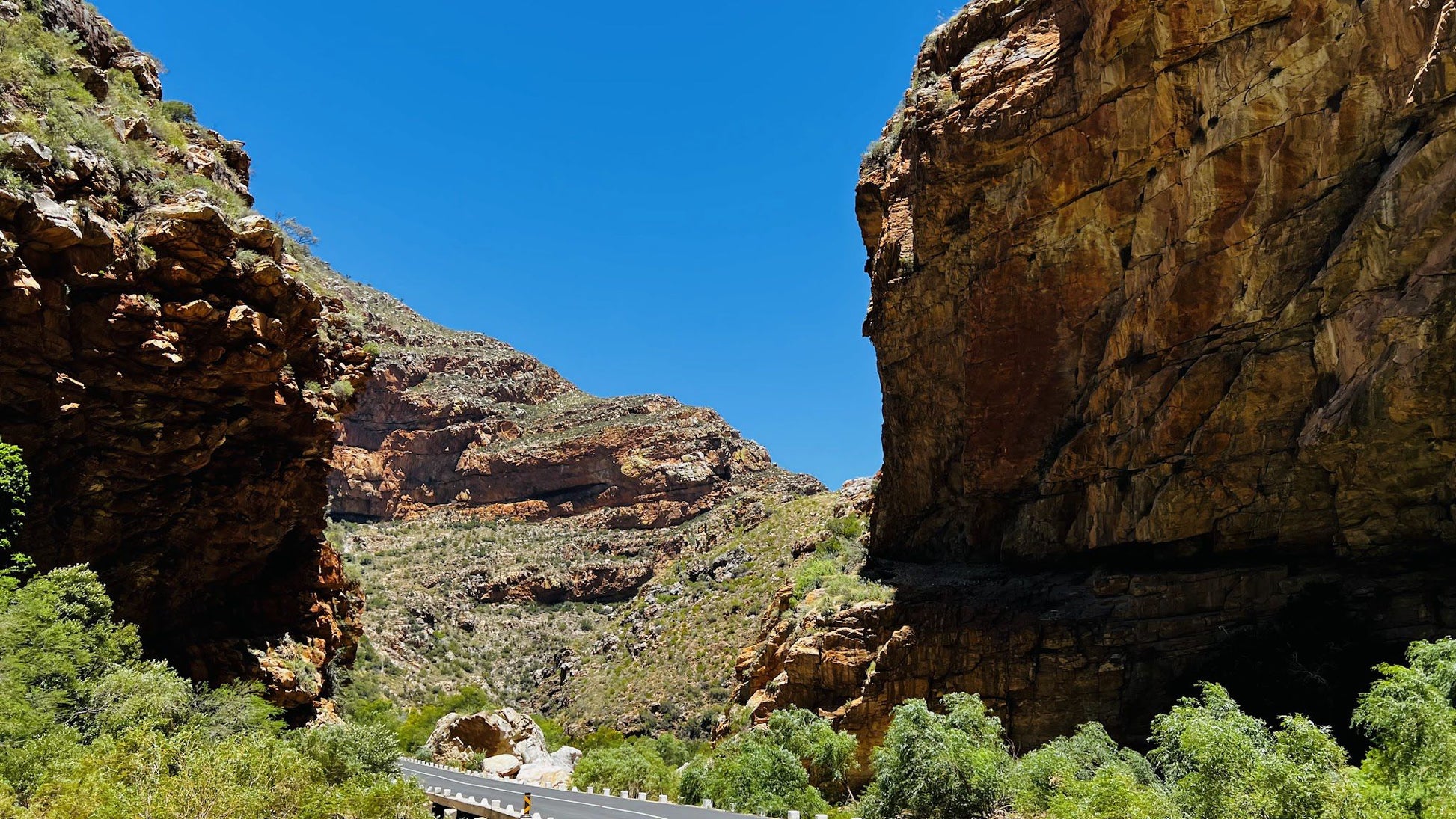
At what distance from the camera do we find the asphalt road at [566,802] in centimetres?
1869

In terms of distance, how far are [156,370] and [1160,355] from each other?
26841 mm

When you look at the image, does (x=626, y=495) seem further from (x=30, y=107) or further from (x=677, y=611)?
(x=30, y=107)

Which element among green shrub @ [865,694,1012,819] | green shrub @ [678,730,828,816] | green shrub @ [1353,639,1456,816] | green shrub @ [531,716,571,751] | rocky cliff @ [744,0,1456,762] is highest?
rocky cliff @ [744,0,1456,762]

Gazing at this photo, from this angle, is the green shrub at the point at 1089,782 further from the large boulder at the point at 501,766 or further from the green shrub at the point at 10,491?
the large boulder at the point at 501,766

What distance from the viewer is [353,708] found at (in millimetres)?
38750

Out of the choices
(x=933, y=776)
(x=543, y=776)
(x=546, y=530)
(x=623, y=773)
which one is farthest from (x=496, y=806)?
(x=546, y=530)

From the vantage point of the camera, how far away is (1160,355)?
24906 mm

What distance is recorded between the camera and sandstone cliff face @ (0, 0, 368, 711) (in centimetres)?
1884

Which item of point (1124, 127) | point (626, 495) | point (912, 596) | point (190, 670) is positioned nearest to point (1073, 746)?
A: point (912, 596)

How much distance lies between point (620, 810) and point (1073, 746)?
1058 centimetres

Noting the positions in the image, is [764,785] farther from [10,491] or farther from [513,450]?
[513,450]

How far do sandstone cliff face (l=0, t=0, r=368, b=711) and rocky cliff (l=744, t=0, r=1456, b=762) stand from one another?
17.7m

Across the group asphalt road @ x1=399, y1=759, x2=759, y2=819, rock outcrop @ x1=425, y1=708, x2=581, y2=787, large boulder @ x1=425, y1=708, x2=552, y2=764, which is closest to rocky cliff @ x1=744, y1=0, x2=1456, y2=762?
asphalt road @ x1=399, y1=759, x2=759, y2=819

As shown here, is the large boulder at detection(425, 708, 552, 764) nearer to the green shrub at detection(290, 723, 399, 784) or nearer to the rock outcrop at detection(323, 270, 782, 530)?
the green shrub at detection(290, 723, 399, 784)
